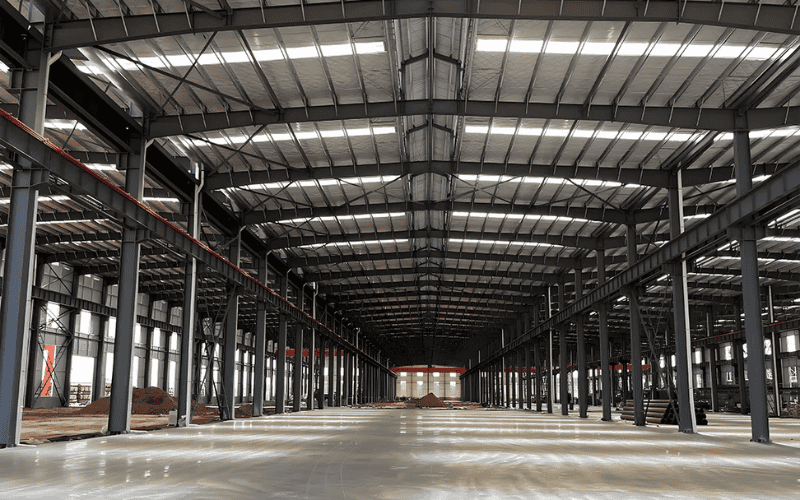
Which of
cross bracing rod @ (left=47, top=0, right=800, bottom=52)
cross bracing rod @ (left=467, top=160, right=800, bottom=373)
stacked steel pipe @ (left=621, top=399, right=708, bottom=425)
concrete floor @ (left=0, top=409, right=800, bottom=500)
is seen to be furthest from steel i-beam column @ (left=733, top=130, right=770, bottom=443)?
stacked steel pipe @ (left=621, top=399, right=708, bottom=425)

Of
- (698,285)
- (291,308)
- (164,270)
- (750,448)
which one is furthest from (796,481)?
(164,270)

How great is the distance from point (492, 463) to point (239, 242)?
67.1ft

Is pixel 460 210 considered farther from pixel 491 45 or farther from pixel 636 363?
pixel 491 45

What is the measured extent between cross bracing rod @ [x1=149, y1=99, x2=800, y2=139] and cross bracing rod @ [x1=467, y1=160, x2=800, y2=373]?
8.78 ft

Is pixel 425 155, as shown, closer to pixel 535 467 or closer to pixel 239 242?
pixel 239 242

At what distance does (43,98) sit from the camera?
14938 millimetres

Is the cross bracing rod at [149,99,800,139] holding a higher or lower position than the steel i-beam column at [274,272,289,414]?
higher

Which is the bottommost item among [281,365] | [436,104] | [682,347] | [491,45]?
[281,365]

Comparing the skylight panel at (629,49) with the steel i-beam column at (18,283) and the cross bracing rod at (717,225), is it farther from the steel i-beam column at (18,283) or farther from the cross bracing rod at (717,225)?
the steel i-beam column at (18,283)

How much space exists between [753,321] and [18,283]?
18781mm

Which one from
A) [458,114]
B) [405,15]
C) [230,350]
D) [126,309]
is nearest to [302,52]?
[405,15]

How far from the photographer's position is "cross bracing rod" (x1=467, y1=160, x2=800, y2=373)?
54.4 feet

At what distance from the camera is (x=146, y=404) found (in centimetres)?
3528

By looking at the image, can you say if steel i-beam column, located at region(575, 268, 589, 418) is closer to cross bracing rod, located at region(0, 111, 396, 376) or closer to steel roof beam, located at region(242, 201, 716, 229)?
steel roof beam, located at region(242, 201, 716, 229)
